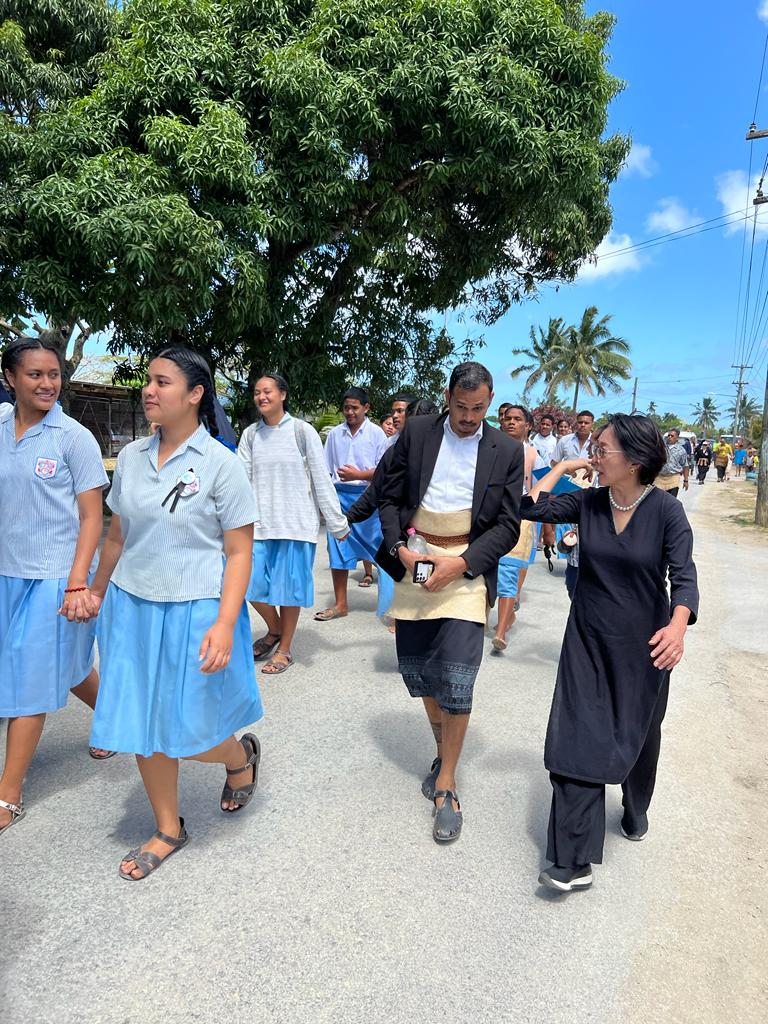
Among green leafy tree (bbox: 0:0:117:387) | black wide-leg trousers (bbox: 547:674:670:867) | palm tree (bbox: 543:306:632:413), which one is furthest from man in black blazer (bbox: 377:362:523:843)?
palm tree (bbox: 543:306:632:413)

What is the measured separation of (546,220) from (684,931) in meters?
10.7

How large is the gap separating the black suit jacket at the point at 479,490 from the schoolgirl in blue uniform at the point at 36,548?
4.30 feet

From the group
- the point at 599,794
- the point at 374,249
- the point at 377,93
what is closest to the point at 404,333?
the point at 374,249

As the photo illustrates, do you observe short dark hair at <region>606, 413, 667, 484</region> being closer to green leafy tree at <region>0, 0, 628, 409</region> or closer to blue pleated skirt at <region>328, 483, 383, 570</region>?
blue pleated skirt at <region>328, 483, 383, 570</region>

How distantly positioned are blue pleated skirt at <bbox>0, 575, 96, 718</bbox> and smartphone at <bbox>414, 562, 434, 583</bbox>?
1.49 m

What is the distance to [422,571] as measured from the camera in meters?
2.87

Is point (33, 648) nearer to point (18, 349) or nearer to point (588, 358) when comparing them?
point (18, 349)

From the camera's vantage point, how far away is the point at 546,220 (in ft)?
36.4

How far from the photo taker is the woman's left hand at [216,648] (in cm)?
234

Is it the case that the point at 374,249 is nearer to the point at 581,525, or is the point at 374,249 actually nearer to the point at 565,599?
the point at 565,599

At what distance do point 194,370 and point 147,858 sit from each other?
1813mm

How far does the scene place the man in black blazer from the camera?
293 cm

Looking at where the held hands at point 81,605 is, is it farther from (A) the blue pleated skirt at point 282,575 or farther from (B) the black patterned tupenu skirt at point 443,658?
(A) the blue pleated skirt at point 282,575

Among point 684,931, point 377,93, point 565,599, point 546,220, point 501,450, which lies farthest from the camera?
point 546,220
